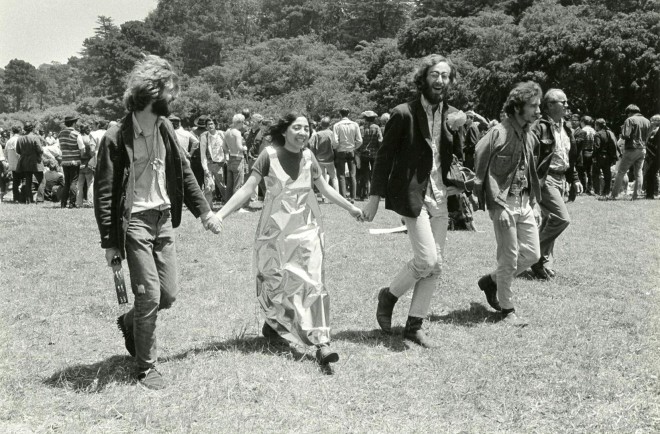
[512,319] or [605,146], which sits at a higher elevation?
[605,146]

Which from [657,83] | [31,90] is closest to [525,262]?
[657,83]

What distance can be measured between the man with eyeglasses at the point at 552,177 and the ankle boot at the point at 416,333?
2.29 metres

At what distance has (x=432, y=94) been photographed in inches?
201

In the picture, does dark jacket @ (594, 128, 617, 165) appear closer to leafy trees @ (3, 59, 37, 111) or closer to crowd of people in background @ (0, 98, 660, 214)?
crowd of people in background @ (0, 98, 660, 214)

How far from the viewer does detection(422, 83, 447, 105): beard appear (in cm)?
510

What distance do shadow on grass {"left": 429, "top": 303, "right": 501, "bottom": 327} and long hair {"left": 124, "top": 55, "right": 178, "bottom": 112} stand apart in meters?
3.22

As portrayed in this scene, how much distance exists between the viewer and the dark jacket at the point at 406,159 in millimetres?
5062

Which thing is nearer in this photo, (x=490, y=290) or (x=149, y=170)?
(x=149, y=170)

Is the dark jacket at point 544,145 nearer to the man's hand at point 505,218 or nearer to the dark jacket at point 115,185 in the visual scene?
the man's hand at point 505,218

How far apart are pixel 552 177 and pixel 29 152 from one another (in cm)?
1226

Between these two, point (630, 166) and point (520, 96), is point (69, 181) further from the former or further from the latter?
point (630, 166)

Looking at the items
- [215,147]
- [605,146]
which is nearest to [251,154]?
[215,147]

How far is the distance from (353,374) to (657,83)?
28300mm

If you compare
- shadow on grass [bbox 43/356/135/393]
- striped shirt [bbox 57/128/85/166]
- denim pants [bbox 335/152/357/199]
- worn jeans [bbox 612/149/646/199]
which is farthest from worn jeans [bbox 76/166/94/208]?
worn jeans [bbox 612/149/646/199]
